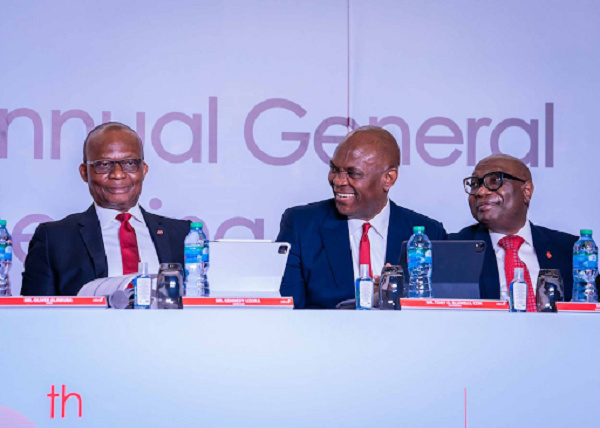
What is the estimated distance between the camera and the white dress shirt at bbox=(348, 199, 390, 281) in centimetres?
421

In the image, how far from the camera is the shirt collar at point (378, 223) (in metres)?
4.30

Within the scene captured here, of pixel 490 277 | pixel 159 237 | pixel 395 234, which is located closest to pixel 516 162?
pixel 490 277

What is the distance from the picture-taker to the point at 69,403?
235 centimetres

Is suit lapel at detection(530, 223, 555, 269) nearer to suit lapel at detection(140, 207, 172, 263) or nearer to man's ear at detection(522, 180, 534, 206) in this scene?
man's ear at detection(522, 180, 534, 206)

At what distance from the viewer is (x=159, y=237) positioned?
14.1 ft

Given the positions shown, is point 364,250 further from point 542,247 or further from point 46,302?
point 46,302

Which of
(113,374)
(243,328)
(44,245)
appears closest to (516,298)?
(243,328)

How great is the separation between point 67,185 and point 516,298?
289cm

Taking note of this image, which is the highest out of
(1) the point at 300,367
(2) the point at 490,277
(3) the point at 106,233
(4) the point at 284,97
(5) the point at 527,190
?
(4) the point at 284,97

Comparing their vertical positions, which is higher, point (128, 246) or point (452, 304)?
point (128, 246)

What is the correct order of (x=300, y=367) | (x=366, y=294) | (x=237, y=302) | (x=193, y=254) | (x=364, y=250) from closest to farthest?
(x=300, y=367) < (x=237, y=302) < (x=366, y=294) < (x=193, y=254) < (x=364, y=250)

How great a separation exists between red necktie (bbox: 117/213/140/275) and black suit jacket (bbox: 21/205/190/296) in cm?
10

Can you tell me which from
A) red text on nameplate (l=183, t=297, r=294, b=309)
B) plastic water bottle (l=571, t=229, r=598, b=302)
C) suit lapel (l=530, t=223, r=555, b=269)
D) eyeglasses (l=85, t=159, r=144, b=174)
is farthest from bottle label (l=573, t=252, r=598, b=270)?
eyeglasses (l=85, t=159, r=144, b=174)

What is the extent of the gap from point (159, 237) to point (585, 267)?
204 cm
